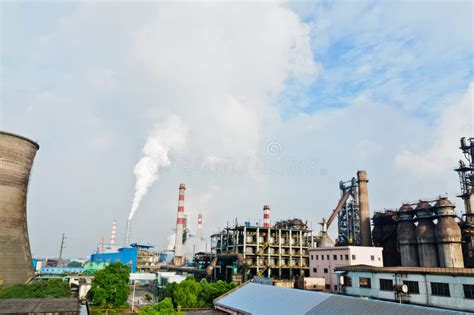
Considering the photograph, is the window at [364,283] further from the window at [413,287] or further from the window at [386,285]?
the window at [413,287]

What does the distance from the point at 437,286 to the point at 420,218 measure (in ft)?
93.5

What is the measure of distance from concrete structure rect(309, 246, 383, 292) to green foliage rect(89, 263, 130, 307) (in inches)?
1196

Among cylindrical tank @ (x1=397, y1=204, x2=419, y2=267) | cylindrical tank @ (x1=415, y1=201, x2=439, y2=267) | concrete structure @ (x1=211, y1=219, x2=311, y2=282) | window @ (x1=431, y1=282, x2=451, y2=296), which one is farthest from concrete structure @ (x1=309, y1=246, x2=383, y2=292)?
window @ (x1=431, y1=282, x2=451, y2=296)

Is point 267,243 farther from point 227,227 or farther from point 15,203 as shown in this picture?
point 15,203

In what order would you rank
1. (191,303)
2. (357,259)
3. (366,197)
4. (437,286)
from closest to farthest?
(437,286)
(191,303)
(357,259)
(366,197)

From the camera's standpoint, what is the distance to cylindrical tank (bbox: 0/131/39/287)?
121ft

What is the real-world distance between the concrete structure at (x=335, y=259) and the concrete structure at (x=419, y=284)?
14.4 metres

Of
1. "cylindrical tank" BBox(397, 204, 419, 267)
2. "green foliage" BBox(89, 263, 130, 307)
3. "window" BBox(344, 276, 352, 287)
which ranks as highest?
"cylindrical tank" BBox(397, 204, 419, 267)

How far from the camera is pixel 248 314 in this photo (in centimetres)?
2686

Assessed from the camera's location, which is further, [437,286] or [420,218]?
[420,218]

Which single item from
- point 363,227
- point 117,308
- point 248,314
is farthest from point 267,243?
point 248,314

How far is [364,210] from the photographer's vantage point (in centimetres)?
6075

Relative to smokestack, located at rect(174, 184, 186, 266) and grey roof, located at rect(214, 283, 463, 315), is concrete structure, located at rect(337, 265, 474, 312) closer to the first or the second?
grey roof, located at rect(214, 283, 463, 315)

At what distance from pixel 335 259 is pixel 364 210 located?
14.6 metres
